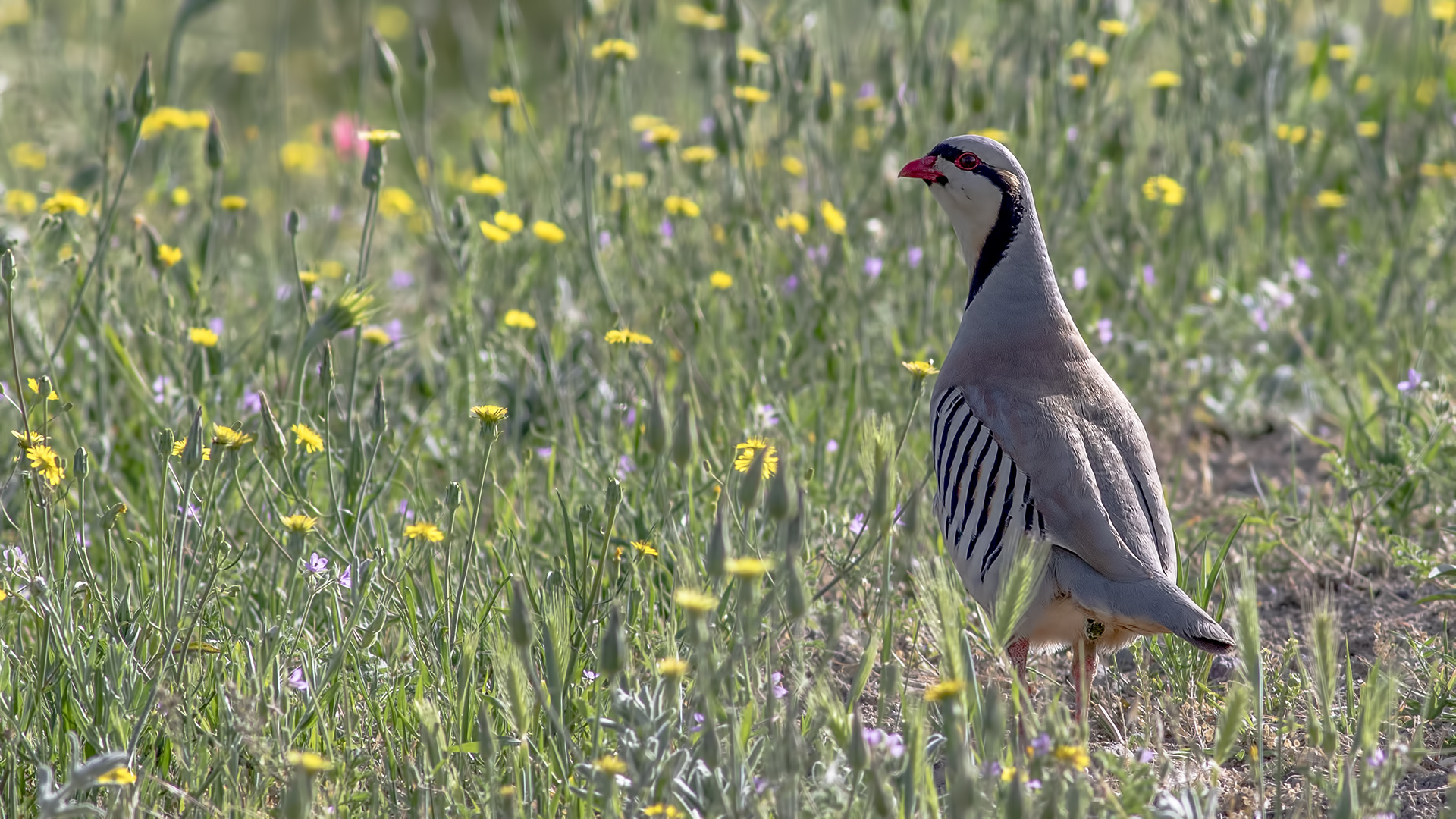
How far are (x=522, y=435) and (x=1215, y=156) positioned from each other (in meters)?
2.93

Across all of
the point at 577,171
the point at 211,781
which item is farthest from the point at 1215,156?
the point at 211,781

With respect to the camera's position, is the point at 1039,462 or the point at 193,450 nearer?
the point at 193,450

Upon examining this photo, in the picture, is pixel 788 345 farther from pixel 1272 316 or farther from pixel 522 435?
pixel 1272 316

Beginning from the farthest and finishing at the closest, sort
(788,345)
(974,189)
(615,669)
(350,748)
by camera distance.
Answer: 1. (788,345)
2. (974,189)
3. (350,748)
4. (615,669)

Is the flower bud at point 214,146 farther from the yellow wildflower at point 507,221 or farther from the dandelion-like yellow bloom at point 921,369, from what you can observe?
the dandelion-like yellow bloom at point 921,369

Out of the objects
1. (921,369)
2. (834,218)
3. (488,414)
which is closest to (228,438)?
(488,414)

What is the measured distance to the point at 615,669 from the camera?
7.99ft

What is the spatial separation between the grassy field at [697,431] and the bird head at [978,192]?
702mm

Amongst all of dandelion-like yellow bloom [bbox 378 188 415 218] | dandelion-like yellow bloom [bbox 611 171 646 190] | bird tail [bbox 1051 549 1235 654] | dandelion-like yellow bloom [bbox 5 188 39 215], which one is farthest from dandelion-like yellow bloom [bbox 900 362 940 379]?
dandelion-like yellow bloom [bbox 5 188 39 215]

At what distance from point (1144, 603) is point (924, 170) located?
1.56 m

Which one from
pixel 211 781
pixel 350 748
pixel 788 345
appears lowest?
pixel 211 781

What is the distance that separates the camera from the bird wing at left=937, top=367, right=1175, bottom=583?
3.36 m

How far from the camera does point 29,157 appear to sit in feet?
19.7

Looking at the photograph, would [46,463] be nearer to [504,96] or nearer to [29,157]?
[504,96]
